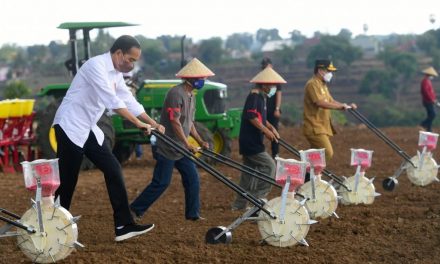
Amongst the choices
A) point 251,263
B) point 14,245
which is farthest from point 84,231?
point 251,263

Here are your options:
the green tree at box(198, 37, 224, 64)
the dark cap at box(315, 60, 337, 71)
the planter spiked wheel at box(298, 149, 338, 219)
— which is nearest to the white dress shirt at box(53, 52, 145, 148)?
the planter spiked wheel at box(298, 149, 338, 219)

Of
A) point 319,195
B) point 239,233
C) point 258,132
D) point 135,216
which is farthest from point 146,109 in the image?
point 239,233

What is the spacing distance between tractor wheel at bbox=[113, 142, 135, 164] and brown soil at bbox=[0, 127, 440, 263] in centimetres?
265

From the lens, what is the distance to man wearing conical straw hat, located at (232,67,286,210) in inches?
377

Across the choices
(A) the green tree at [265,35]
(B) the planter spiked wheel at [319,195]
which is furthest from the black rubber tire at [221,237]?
(A) the green tree at [265,35]

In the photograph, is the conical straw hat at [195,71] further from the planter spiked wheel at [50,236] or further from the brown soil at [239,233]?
the planter spiked wheel at [50,236]

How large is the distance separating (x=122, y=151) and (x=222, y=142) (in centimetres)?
183

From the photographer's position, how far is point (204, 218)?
943cm

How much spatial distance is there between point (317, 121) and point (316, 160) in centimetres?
181

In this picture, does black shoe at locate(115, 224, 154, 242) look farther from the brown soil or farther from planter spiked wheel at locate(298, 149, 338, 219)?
planter spiked wheel at locate(298, 149, 338, 219)

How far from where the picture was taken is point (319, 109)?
34.9 ft

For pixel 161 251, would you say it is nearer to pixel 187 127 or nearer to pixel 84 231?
pixel 84 231

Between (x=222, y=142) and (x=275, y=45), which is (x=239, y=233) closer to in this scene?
(x=222, y=142)

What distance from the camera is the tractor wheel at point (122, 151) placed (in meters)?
15.6
